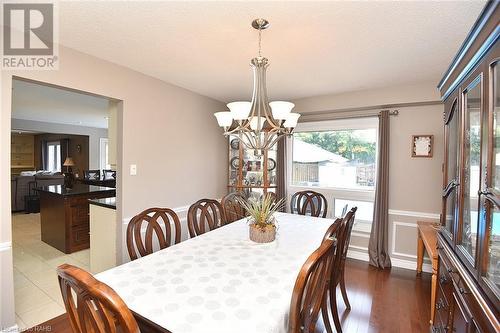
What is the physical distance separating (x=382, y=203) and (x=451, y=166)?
1.58m

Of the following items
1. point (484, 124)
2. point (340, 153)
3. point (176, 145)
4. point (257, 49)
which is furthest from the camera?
point (340, 153)

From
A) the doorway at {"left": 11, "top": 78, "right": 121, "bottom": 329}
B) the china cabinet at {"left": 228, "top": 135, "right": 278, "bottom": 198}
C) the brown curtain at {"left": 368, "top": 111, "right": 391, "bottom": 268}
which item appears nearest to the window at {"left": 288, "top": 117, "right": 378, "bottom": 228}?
the brown curtain at {"left": 368, "top": 111, "right": 391, "bottom": 268}

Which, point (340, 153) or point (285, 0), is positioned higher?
point (285, 0)

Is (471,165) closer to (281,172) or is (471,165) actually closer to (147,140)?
(281,172)

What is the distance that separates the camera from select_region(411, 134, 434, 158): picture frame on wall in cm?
309

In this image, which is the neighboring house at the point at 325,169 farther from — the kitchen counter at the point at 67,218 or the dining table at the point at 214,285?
the kitchen counter at the point at 67,218

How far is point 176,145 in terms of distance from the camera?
333 cm

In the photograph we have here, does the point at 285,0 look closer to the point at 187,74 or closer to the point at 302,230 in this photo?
the point at 187,74

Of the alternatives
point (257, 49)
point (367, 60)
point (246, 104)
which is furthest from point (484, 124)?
point (257, 49)

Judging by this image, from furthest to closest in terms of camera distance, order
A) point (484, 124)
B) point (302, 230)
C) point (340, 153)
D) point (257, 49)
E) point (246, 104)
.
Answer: point (340, 153) → point (302, 230) → point (257, 49) → point (246, 104) → point (484, 124)

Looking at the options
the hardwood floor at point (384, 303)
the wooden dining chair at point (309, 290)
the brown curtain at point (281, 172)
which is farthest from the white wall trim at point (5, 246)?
the brown curtain at point (281, 172)

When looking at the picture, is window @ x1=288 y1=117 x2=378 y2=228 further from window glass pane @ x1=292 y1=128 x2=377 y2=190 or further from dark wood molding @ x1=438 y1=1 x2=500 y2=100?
dark wood molding @ x1=438 y1=1 x2=500 y2=100

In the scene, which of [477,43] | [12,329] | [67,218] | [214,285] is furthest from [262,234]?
[67,218]

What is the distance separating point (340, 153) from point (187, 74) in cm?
250
